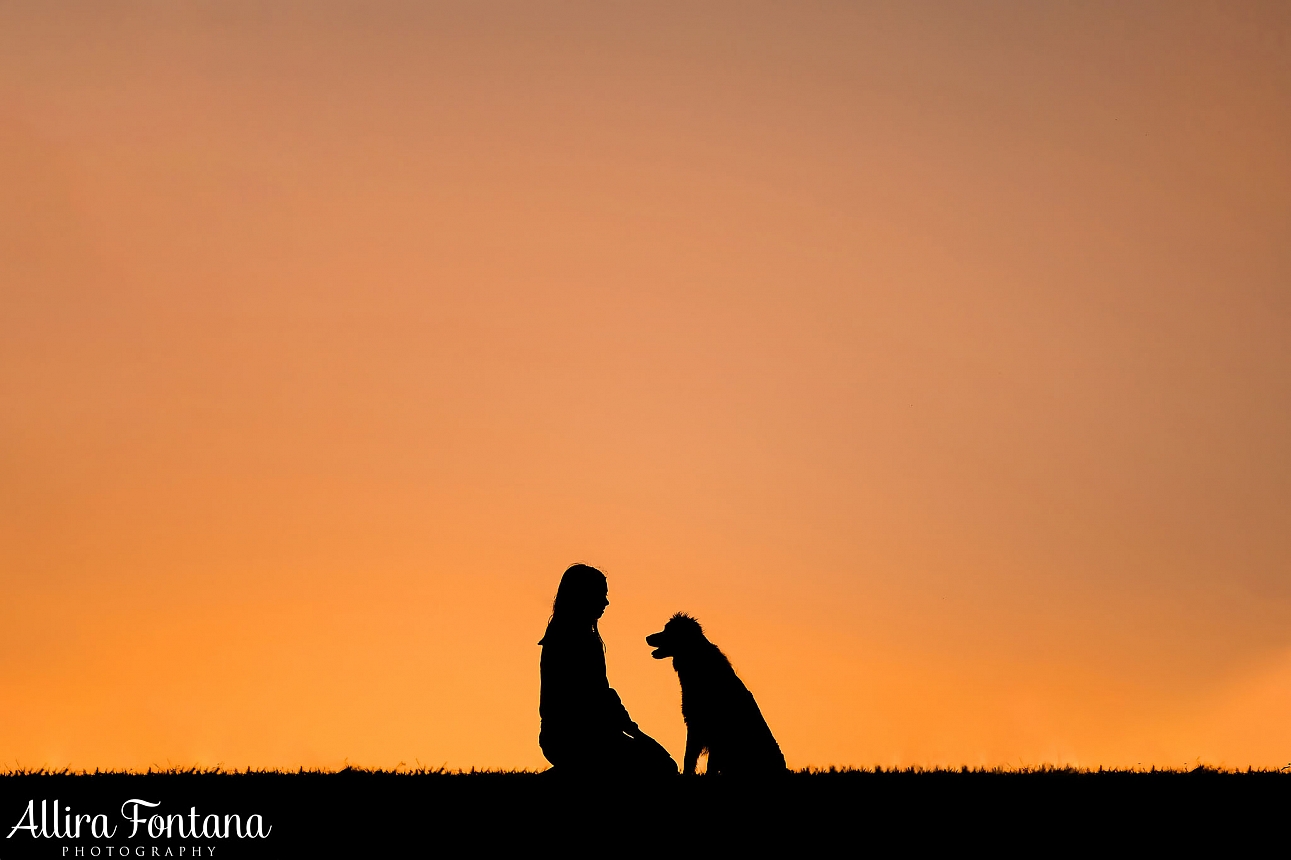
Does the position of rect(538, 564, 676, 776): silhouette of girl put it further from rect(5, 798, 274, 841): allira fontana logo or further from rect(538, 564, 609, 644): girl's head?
rect(5, 798, 274, 841): allira fontana logo

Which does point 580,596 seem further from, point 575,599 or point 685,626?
point 685,626

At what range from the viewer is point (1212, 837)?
7.83 metres

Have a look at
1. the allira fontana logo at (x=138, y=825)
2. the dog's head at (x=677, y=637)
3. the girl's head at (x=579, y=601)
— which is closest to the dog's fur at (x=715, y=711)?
the dog's head at (x=677, y=637)

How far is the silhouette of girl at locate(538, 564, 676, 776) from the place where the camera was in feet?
29.3

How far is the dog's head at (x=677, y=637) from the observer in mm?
11273

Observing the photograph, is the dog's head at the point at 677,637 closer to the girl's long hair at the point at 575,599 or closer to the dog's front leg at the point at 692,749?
the dog's front leg at the point at 692,749

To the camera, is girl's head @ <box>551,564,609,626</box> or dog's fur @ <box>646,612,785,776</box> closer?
girl's head @ <box>551,564,609,626</box>

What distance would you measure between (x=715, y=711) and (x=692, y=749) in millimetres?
552

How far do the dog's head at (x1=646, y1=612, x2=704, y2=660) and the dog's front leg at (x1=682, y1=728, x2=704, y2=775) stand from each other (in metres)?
0.87

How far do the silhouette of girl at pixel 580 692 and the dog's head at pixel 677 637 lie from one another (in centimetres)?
226

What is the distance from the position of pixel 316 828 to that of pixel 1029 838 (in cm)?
468

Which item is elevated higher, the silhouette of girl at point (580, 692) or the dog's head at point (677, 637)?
the dog's head at point (677, 637)

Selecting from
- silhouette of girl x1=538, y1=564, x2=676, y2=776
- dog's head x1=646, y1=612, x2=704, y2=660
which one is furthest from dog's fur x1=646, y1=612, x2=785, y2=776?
silhouette of girl x1=538, y1=564, x2=676, y2=776

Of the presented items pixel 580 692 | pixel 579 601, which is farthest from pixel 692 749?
pixel 579 601
